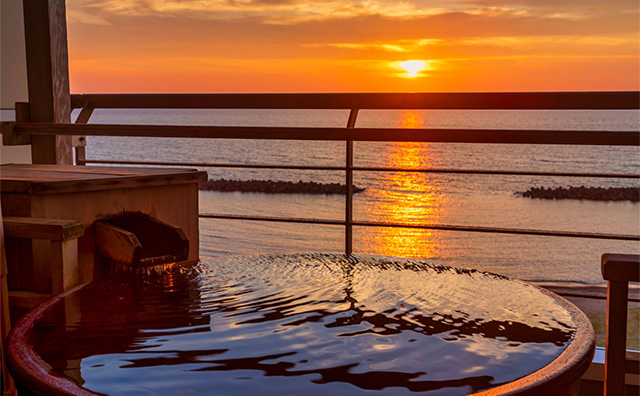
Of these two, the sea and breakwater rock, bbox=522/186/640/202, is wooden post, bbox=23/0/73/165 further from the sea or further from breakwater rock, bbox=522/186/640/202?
breakwater rock, bbox=522/186/640/202

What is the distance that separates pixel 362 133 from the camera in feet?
5.71

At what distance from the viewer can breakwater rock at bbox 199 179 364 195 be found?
23656 millimetres

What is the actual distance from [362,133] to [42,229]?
0.91 metres

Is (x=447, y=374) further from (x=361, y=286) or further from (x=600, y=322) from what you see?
(x=600, y=322)

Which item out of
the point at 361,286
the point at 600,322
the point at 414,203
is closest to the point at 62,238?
the point at 361,286

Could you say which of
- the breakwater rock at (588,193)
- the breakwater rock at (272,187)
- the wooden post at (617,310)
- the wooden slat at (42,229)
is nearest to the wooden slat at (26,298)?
the wooden slat at (42,229)

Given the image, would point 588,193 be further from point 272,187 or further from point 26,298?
point 26,298

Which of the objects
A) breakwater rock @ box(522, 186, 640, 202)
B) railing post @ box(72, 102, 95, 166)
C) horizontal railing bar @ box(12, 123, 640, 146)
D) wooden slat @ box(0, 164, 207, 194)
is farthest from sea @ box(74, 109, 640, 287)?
wooden slat @ box(0, 164, 207, 194)

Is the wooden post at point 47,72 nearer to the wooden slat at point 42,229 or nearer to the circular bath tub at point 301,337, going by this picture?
the wooden slat at point 42,229

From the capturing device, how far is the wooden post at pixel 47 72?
240 cm

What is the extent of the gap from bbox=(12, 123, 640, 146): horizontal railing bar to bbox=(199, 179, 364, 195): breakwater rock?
21.3m

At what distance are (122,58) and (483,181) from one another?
1690cm

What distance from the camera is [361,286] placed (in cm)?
104

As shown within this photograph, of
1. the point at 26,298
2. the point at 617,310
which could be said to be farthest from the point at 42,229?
the point at 617,310
